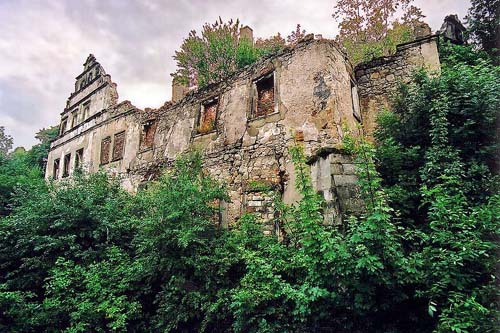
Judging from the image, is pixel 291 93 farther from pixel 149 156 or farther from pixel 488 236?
pixel 149 156

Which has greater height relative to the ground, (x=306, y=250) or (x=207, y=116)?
(x=207, y=116)

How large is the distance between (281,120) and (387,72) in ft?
12.0

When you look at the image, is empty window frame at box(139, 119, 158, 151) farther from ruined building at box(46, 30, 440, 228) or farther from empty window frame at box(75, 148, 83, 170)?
empty window frame at box(75, 148, 83, 170)

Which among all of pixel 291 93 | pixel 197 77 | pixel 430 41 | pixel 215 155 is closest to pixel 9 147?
pixel 197 77

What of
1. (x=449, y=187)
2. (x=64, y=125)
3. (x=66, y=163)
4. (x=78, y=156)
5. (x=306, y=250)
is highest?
(x=64, y=125)

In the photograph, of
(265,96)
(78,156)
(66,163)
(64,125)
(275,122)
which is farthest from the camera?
(64,125)

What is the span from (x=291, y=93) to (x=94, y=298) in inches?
270

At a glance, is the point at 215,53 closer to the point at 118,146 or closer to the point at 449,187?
the point at 118,146

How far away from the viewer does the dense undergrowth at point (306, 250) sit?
4215 mm

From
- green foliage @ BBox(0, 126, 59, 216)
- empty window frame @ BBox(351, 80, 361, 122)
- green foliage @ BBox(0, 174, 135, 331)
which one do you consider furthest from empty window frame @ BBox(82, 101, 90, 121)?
empty window frame @ BBox(351, 80, 361, 122)

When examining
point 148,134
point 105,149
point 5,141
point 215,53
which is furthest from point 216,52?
point 5,141

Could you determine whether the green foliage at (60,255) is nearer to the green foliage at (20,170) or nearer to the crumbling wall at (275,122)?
the green foliage at (20,170)

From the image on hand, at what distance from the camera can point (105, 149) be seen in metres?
14.8

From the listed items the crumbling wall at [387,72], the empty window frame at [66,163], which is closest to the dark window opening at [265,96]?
the crumbling wall at [387,72]
